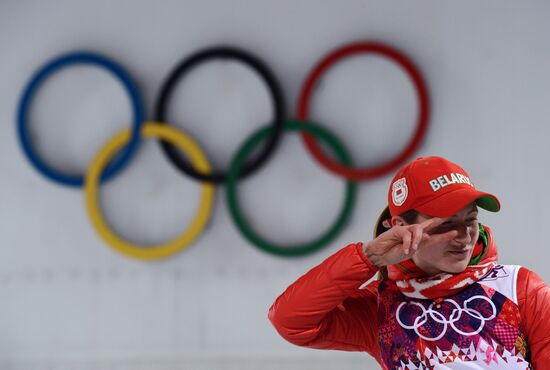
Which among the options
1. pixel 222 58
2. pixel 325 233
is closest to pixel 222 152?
pixel 222 58

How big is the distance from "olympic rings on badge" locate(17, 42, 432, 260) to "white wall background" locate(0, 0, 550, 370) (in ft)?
0.29

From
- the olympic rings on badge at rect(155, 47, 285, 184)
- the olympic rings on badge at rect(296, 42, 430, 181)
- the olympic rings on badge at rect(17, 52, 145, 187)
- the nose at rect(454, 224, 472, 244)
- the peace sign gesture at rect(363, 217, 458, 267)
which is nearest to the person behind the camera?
the peace sign gesture at rect(363, 217, 458, 267)

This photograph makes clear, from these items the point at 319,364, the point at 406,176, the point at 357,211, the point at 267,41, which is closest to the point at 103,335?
the point at 319,364

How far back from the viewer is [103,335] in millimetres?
4199

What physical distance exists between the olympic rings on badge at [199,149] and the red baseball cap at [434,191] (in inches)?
80.4

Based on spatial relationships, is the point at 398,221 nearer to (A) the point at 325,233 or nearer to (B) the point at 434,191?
(B) the point at 434,191

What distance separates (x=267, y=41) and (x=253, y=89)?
0.93ft

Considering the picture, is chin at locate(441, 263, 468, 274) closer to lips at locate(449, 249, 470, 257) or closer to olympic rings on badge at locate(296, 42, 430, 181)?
lips at locate(449, 249, 470, 257)

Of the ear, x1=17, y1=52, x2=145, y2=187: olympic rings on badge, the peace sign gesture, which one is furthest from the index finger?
x1=17, y1=52, x2=145, y2=187: olympic rings on badge

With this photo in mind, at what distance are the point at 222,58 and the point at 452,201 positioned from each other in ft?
8.63

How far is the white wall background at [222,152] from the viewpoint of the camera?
386cm

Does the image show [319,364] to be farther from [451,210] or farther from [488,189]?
[451,210]

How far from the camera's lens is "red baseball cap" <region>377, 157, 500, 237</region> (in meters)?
1.71

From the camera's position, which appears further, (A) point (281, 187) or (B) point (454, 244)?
(A) point (281, 187)
